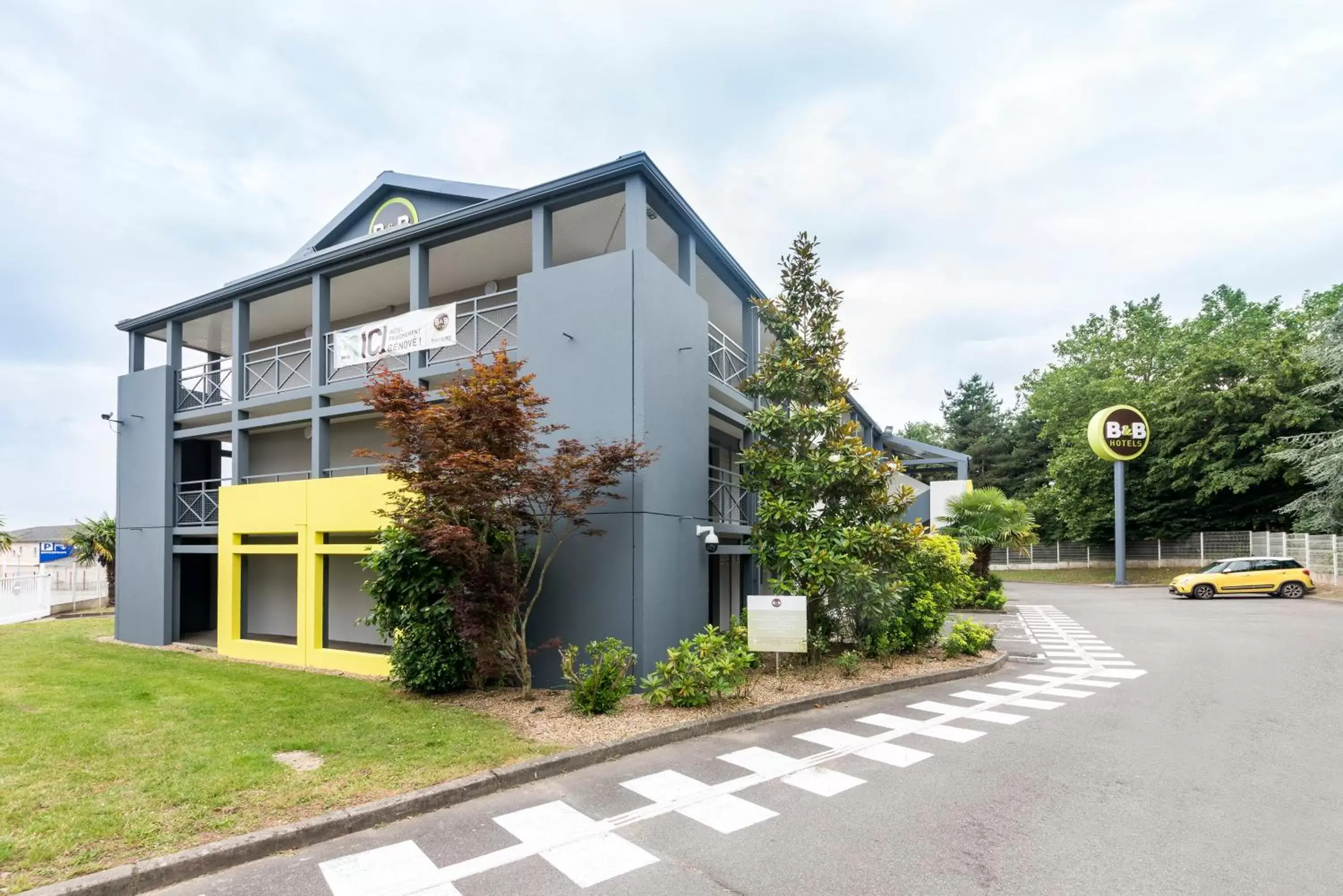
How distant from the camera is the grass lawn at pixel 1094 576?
29438 millimetres

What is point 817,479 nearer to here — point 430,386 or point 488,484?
point 488,484

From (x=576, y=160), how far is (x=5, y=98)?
7253 millimetres

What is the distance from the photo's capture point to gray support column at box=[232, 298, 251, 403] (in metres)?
13.0

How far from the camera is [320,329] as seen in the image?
39.4ft

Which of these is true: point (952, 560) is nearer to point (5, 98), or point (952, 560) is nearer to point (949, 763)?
point (949, 763)

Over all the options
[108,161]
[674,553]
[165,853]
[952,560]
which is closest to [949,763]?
[674,553]

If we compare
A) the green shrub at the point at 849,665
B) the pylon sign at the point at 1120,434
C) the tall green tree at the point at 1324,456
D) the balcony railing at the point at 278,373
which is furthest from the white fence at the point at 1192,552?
the balcony railing at the point at 278,373

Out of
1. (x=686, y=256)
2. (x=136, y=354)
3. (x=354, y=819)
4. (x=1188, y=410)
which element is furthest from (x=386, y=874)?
(x=1188, y=410)

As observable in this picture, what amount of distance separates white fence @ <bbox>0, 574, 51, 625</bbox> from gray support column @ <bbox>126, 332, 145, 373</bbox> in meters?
9.51

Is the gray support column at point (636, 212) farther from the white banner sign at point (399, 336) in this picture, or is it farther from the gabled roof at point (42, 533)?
the gabled roof at point (42, 533)

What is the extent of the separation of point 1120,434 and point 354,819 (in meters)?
31.8

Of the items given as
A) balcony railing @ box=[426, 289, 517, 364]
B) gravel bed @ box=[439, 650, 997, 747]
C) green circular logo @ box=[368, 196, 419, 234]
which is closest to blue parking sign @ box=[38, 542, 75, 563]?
green circular logo @ box=[368, 196, 419, 234]

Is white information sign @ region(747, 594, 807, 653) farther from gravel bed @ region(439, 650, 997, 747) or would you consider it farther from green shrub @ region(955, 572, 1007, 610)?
green shrub @ region(955, 572, 1007, 610)

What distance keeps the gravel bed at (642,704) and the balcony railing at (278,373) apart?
7.91 metres
